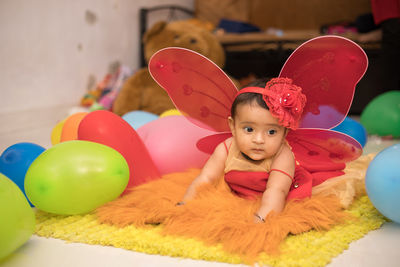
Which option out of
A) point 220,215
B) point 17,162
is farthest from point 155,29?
point 220,215

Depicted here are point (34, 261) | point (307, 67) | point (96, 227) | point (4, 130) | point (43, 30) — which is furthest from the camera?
point (43, 30)

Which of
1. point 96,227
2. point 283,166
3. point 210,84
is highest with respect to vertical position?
point 210,84

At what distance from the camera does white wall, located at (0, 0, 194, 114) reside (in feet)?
7.29

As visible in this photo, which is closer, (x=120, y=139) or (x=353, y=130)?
(x=120, y=139)

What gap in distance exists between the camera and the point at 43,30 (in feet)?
7.98

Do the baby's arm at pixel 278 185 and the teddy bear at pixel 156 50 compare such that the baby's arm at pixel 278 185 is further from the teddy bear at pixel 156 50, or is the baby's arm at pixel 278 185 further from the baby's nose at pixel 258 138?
the teddy bear at pixel 156 50

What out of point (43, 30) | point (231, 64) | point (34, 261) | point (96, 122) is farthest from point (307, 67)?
point (231, 64)

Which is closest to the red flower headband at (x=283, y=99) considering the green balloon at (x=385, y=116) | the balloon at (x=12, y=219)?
the balloon at (x=12, y=219)

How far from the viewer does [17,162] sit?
121cm

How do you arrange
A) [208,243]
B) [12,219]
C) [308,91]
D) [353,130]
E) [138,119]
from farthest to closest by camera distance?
[138,119] → [353,130] → [308,91] → [208,243] → [12,219]

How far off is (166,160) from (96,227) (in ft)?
1.37

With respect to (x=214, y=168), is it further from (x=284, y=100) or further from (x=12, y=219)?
(x=12, y=219)

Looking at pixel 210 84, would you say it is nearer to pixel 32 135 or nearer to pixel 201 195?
pixel 201 195

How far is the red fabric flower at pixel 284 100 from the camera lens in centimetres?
106
